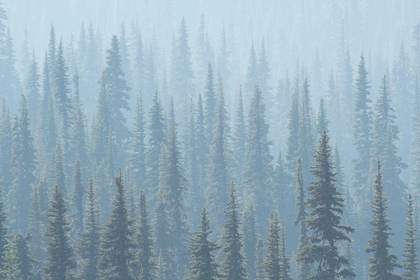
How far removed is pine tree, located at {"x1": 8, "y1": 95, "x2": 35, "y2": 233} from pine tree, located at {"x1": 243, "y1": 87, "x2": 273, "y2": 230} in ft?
78.1

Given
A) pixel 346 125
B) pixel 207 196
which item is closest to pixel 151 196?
pixel 207 196

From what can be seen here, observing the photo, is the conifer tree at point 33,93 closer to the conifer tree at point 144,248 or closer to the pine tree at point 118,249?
the conifer tree at point 144,248

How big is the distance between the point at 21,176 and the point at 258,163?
26.2m

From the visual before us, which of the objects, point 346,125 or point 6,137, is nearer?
point 6,137

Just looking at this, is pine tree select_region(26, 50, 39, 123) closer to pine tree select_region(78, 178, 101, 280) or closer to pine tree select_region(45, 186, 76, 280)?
pine tree select_region(78, 178, 101, 280)

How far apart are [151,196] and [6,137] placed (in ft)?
→ 59.1

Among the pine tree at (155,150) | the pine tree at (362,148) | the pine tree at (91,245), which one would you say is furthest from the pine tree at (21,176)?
the pine tree at (362,148)

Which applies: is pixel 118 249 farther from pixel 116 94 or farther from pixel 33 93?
pixel 33 93

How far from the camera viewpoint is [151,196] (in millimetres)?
75500

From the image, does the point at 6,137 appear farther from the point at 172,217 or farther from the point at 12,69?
the point at 12,69

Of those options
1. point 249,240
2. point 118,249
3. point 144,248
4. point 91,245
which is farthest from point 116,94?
point 118,249

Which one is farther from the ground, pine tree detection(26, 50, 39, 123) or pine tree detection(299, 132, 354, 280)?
pine tree detection(26, 50, 39, 123)

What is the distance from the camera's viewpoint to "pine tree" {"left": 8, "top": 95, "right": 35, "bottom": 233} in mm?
70875

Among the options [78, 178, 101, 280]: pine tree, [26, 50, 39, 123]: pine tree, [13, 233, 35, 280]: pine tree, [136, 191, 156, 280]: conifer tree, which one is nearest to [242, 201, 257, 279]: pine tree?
[136, 191, 156, 280]: conifer tree
